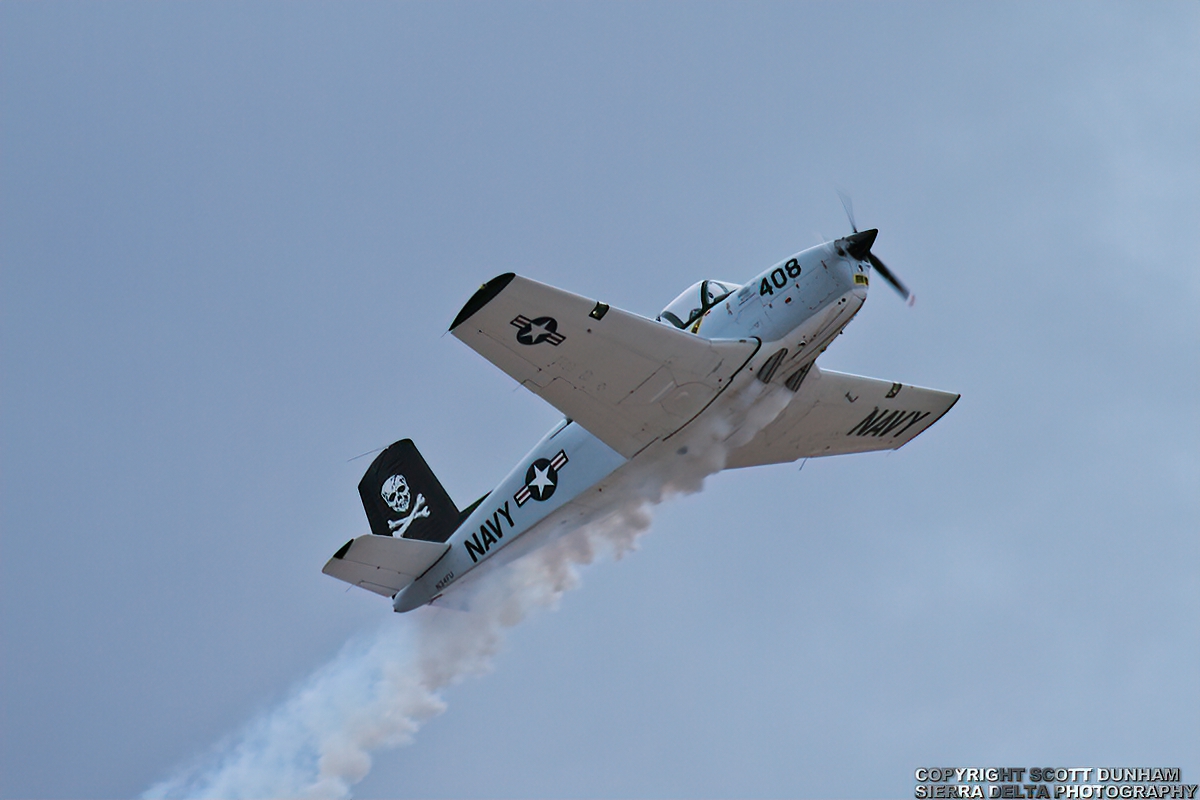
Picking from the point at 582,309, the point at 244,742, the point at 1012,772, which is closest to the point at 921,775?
the point at 1012,772

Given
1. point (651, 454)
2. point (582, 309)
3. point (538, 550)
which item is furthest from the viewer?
point (538, 550)

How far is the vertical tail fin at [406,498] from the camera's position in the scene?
25125 millimetres

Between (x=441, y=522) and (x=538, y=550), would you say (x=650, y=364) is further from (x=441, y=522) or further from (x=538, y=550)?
(x=441, y=522)

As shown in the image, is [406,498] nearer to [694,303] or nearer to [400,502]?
[400,502]

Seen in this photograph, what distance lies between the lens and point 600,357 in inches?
792

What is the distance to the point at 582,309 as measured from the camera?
19484 mm

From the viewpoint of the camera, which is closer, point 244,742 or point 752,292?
point 752,292

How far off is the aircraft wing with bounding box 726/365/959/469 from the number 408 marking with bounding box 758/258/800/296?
2.98 m

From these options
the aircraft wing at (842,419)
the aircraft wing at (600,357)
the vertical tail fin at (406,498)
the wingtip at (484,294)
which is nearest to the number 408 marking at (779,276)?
the aircraft wing at (600,357)

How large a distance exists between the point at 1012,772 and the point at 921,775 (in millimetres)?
1537

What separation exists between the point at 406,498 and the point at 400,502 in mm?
166

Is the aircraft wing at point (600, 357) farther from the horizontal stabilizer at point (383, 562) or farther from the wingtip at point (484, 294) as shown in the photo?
the horizontal stabilizer at point (383, 562)

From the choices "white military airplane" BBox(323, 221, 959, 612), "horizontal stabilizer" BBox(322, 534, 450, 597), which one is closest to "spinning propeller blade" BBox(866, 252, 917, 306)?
"white military airplane" BBox(323, 221, 959, 612)

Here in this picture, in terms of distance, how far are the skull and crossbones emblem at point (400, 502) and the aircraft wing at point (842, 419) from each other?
5.76 m
